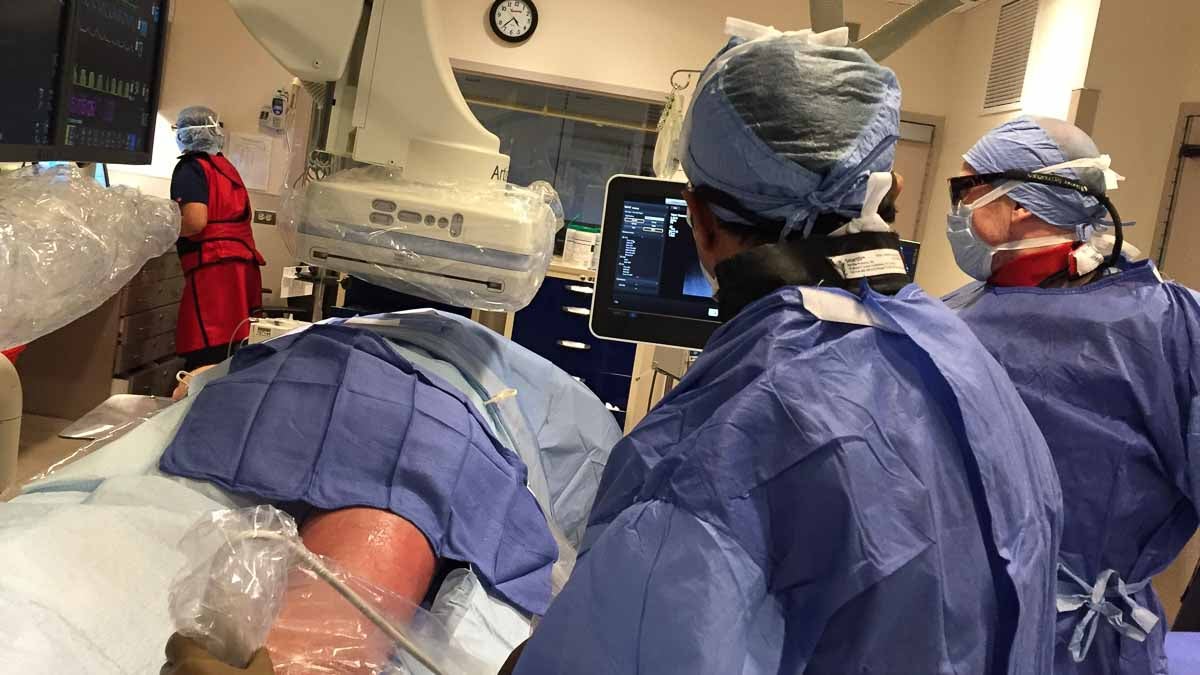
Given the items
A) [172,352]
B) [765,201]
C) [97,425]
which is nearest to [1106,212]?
[765,201]

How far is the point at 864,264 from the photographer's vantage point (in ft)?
3.22

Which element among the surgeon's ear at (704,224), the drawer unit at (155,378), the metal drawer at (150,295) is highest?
the surgeon's ear at (704,224)

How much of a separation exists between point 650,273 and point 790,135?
135cm

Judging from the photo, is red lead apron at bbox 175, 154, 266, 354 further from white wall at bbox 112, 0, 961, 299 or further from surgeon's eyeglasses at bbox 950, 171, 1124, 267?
surgeon's eyeglasses at bbox 950, 171, 1124, 267

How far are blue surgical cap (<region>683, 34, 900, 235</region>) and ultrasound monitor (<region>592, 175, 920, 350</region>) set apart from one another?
50.4 inches

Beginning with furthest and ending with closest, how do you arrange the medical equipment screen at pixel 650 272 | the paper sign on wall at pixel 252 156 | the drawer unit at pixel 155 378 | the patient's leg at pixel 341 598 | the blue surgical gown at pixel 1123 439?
the paper sign on wall at pixel 252 156 → the drawer unit at pixel 155 378 → the medical equipment screen at pixel 650 272 → the blue surgical gown at pixel 1123 439 → the patient's leg at pixel 341 598

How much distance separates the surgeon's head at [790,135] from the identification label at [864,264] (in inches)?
2.3

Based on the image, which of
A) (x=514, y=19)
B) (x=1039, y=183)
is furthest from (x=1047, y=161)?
(x=514, y=19)

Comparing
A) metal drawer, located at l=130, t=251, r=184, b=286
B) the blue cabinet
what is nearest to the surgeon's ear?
the blue cabinet

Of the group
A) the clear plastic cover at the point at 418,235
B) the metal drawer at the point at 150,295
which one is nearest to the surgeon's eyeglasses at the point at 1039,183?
the clear plastic cover at the point at 418,235

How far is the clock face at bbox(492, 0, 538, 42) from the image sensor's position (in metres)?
5.31

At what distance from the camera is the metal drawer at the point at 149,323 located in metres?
4.41

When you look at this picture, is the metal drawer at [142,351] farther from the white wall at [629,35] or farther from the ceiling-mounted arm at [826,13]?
the ceiling-mounted arm at [826,13]

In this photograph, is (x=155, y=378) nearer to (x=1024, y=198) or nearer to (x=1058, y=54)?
(x=1024, y=198)
